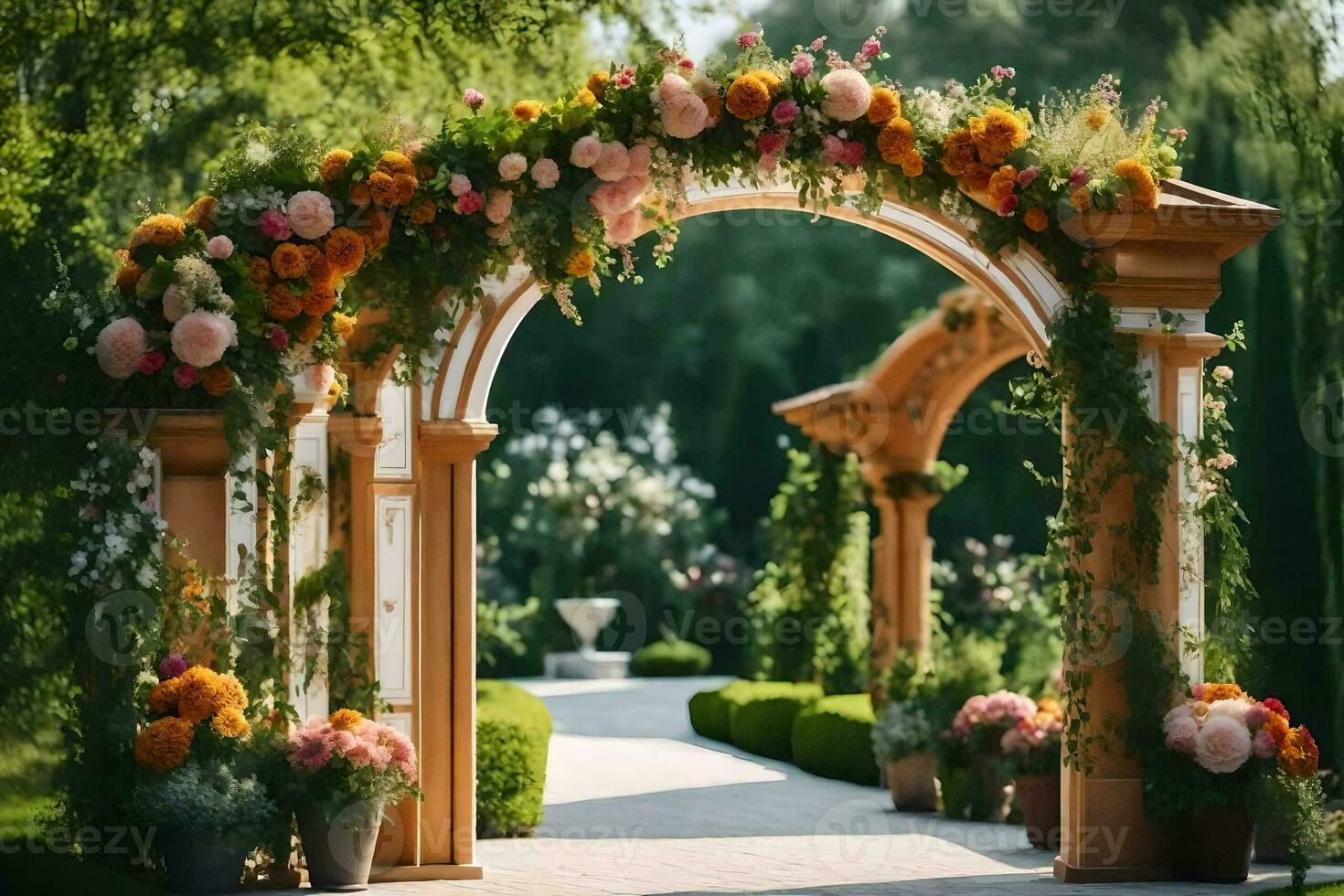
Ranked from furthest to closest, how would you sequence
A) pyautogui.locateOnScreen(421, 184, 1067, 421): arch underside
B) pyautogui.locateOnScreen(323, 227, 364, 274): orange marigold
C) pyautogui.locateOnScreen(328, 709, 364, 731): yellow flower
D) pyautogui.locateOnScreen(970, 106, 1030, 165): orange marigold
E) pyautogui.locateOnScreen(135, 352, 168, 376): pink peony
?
pyautogui.locateOnScreen(421, 184, 1067, 421): arch underside < pyautogui.locateOnScreen(970, 106, 1030, 165): orange marigold < pyautogui.locateOnScreen(328, 709, 364, 731): yellow flower < pyautogui.locateOnScreen(323, 227, 364, 274): orange marigold < pyautogui.locateOnScreen(135, 352, 168, 376): pink peony

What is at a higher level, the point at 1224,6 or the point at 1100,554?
the point at 1224,6

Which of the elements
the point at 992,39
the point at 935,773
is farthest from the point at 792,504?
the point at 992,39

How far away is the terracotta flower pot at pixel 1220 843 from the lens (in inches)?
314

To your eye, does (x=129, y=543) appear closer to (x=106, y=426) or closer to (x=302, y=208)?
(x=106, y=426)

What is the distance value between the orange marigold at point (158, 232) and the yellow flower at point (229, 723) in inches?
79.5

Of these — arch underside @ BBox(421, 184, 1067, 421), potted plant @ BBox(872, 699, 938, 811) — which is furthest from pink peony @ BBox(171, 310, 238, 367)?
potted plant @ BBox(872, 699, 938, 811)

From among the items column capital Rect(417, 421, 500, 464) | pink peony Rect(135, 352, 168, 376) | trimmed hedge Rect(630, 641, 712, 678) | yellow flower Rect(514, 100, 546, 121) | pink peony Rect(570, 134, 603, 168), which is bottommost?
trimmed hedge Rect(630, 641, 712, 678)

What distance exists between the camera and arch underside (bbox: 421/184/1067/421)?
852 centimetres

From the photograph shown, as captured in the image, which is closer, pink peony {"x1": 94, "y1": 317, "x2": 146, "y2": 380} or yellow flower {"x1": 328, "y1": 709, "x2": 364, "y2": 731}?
pink peony {"x1": 94, "y1": 317, "x2": 146, "y2": 380}

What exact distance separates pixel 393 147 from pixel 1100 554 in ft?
12.7

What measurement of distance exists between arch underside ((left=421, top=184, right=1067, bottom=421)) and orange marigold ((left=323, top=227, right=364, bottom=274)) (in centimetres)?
109

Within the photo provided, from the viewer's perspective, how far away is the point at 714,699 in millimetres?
16016

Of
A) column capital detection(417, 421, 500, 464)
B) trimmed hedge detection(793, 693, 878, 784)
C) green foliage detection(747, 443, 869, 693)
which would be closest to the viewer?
column capital detection(417, 421, 500, 464)

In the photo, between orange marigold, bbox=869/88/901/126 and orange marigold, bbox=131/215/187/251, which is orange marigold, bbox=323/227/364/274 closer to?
orange marigold, bbox=131/215/187/251
